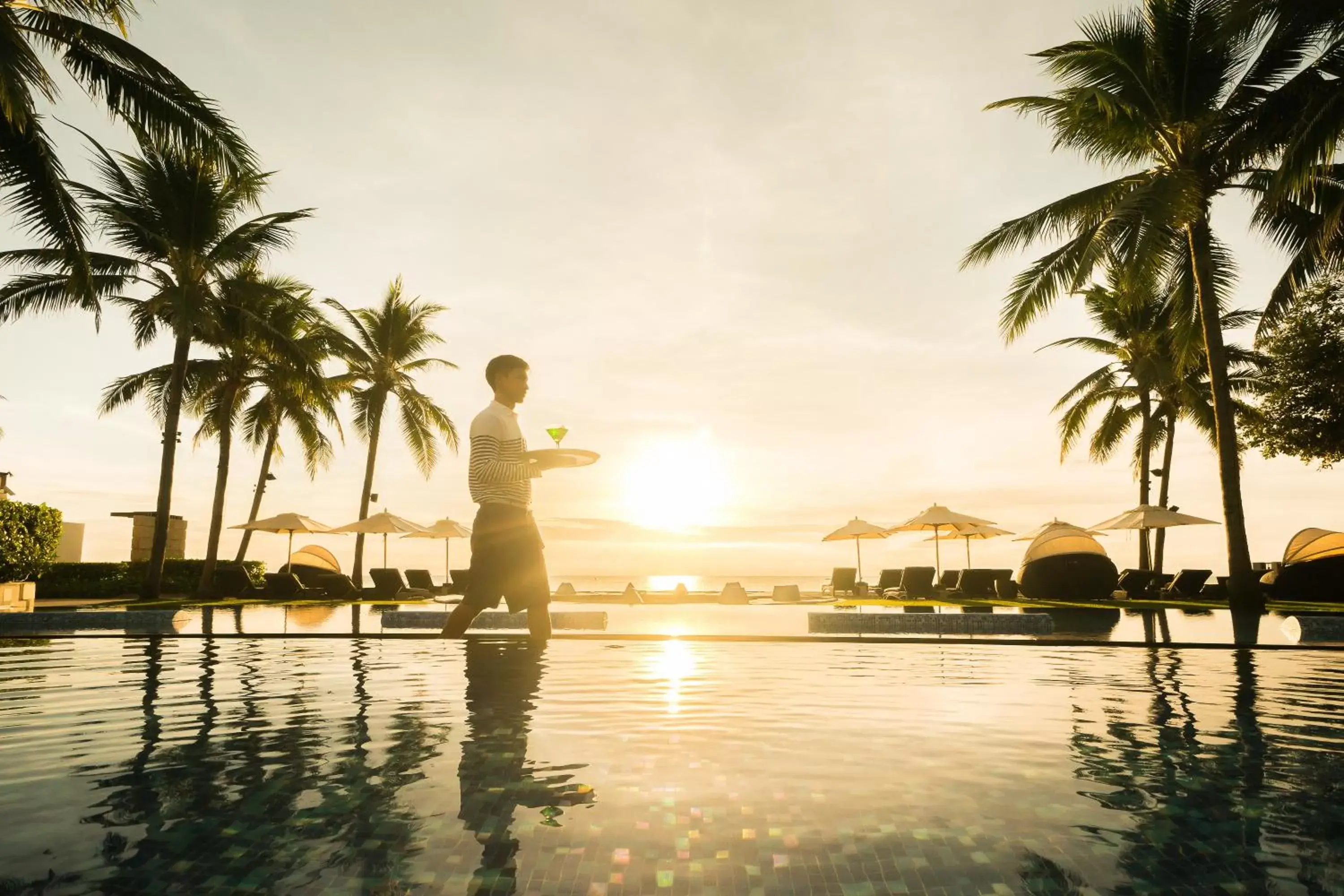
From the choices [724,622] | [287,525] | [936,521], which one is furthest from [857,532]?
[287,525]

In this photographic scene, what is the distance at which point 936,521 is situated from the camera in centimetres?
2380

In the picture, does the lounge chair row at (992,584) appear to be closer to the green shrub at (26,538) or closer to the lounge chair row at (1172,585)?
the lounge chair row at (1172,585)

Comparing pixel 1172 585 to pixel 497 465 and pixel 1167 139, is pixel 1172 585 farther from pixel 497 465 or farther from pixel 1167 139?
pixel 497 465

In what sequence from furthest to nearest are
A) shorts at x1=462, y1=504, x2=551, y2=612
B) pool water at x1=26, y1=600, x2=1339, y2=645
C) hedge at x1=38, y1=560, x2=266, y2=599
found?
hedge at x1=38, y1=560, x2=266, y2=599
pool water at x1=26, y1=600, x2=1339, y2=645
shorts at x1=462, y1=504, x2=551, y2=612

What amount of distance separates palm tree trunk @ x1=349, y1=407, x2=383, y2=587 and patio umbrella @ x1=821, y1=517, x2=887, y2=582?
15.1m

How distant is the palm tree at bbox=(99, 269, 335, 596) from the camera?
64.6 feet

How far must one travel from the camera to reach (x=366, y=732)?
156 inches

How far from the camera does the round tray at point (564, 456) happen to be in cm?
597

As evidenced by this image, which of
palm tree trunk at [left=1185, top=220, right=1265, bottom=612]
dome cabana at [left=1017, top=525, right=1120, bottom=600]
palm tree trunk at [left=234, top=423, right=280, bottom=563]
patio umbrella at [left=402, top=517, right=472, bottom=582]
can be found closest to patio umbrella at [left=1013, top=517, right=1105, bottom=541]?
dome cabana at [left=1017, top=525, right=1120, bottom=600]

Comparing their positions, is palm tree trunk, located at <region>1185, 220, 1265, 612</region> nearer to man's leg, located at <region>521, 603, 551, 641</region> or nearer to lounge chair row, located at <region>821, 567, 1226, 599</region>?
lounge chair row, located at <region>821, 567, 1226, 599</region>

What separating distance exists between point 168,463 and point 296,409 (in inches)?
270

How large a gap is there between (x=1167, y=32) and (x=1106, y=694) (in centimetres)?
1429

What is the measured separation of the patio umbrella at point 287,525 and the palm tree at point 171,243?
3.47 metres

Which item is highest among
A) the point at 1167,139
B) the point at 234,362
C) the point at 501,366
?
the point at 1167,139
